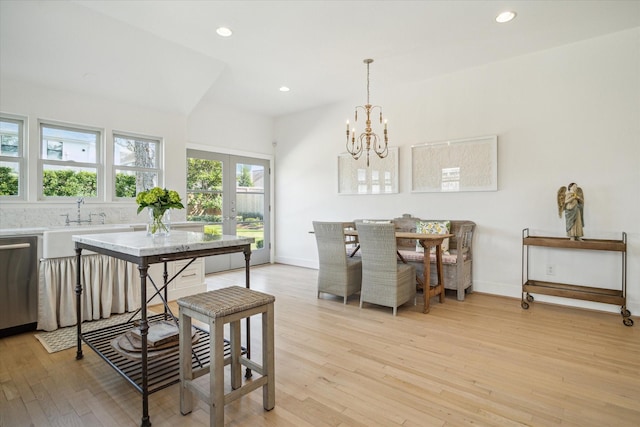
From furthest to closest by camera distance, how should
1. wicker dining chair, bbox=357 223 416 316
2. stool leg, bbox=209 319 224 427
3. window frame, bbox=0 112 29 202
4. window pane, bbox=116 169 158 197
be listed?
window pane, bbox=116 169 158 197 → window frame, bbox=0 112 29 202 → wicker dining chair, bbox=357 223 416 316 → stool leg, bbox=209 319 224 427

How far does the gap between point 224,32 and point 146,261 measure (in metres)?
2.70

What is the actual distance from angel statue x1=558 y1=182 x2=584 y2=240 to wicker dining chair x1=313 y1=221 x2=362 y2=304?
2.26 m

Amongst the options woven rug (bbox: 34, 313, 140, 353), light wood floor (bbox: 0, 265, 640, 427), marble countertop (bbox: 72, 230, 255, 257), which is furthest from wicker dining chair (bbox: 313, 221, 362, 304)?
woven rug (bbox: 34, 313, 140, 353)

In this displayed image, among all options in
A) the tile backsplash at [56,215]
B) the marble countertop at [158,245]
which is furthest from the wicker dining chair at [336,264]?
the tile backsplash at [56,215]

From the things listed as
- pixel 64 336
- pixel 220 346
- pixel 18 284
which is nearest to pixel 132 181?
pixel 18 284

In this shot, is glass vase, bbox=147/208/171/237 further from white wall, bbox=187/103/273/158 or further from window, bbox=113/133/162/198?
white wall, bbox=187/103/273/158

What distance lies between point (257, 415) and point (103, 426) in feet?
2.59

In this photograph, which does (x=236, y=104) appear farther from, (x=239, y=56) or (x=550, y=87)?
(x=550, y=87)

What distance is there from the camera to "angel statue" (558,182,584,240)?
3531 mm

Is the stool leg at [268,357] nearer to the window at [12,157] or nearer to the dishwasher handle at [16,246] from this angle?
the dishwasher handle at [16,246]

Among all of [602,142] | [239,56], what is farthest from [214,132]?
[602,142]

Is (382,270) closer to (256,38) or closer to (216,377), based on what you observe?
(216,377)

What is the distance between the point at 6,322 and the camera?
2.89 m

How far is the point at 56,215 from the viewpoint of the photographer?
3773 mm
